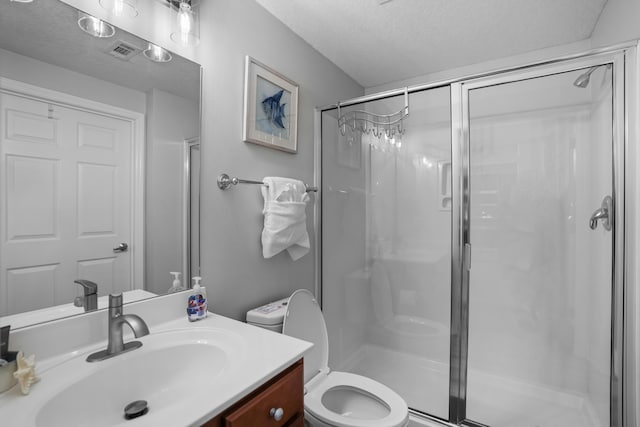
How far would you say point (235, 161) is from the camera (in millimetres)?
1525

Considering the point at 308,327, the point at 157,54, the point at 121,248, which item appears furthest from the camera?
the point at 308,327

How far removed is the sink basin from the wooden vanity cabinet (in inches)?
3.5

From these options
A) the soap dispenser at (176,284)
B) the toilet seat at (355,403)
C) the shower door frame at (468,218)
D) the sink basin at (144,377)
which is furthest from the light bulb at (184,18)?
the toilet seat at (355,403)

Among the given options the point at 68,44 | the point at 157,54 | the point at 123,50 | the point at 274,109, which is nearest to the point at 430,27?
the point at 274,109

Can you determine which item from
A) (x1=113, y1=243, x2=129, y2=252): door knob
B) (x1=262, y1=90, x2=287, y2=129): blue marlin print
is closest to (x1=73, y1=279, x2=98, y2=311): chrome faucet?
(x1=113, y1=243, x2=129, y2=252): door knob

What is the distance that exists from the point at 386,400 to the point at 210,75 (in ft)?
5.38

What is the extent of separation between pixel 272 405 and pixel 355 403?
809mm

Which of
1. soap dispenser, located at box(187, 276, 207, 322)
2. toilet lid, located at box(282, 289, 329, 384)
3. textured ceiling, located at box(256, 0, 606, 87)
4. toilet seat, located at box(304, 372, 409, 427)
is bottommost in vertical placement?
toilet seat, located at box(304, 372, 409, 427)

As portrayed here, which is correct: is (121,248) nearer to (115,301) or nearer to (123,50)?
(115,301)

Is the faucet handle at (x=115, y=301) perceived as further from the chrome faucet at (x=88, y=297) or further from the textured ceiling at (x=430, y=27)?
the textured ceiling at (x=430, y=27)

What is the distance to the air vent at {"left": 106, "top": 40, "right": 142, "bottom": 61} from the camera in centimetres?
108

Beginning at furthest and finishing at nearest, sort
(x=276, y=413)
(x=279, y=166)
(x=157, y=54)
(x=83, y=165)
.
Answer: (x=279, y=166), (x=157, y=54), (x=83, y=165), (x=276, y=413)

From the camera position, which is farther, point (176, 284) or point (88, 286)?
point (176, 284)

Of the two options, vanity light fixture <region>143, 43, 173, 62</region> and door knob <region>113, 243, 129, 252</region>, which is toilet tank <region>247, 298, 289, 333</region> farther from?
vanity light fixture <region>143, 43, 173, 62</region>
